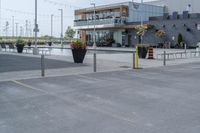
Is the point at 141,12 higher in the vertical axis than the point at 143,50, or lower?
higher

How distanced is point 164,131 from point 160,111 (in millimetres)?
1682

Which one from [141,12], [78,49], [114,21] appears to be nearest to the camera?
[78,49]

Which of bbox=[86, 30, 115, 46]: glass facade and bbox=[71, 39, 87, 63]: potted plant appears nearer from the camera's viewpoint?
bbox=[71, 39, 87, 63]: potted plant

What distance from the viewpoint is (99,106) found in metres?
8.12

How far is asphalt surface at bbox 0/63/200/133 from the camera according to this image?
6.28 m

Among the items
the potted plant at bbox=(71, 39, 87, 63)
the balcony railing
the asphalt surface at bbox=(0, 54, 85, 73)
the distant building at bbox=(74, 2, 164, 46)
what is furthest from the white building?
the asphalt surface at bbox=(0, 54, 85, 73)

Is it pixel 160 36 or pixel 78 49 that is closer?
pixel 78 49

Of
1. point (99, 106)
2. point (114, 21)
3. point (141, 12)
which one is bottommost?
point (99, 106)

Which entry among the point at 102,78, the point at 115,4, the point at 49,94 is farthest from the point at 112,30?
the point at 49,94

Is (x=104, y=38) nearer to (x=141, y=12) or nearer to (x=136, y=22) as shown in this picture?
(x=141, y=12)

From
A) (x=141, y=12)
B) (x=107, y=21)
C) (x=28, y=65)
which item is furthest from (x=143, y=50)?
(x=141, y=12)

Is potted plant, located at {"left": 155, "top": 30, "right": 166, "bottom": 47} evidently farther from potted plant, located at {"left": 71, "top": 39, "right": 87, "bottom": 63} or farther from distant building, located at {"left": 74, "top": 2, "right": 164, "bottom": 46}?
potted plant, located at {"left": 71, "top": 39, "right": 87, "bottom": 63}

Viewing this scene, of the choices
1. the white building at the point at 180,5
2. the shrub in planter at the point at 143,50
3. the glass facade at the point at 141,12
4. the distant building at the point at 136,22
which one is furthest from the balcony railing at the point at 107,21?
the shrub in planter at the point at 143,50

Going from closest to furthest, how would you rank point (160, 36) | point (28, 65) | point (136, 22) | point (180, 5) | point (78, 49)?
point (28, 65) < point (78, 49) < point (160, 36) < point (136, 22) < point (180, 5)
